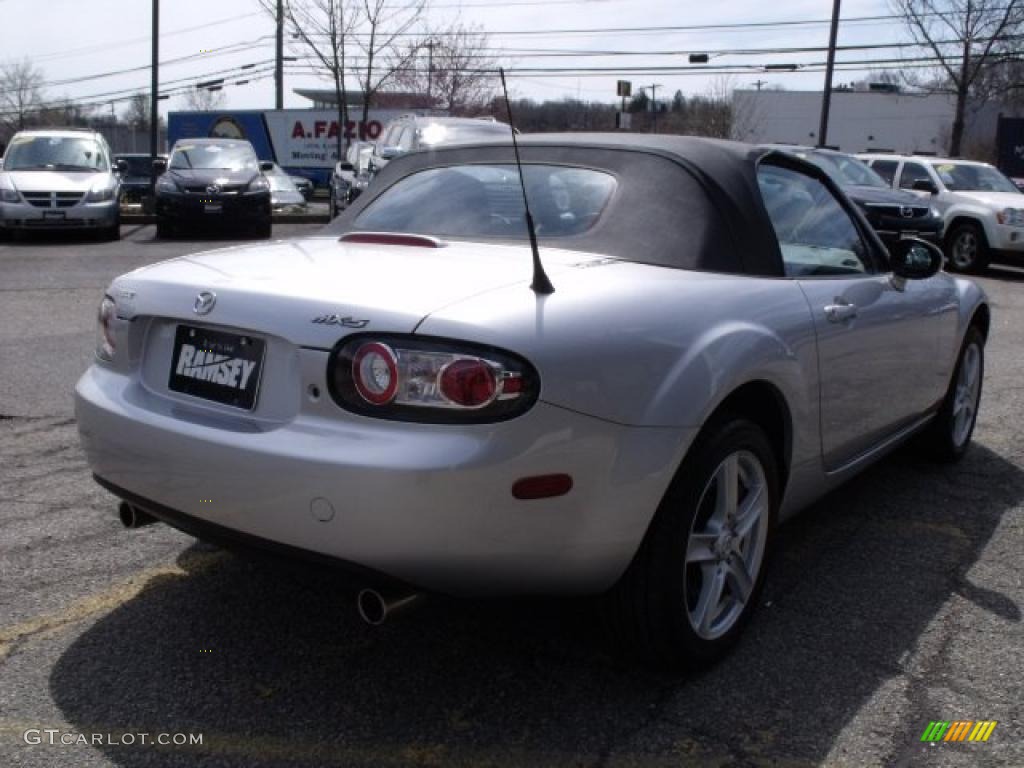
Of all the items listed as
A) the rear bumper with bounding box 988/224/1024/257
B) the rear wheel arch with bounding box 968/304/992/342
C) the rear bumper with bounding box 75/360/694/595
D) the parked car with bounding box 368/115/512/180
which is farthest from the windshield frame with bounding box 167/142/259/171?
the rear bumper with bounding box 75/360/694/595

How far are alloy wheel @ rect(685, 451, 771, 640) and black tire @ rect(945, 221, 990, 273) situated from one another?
44.7 ft

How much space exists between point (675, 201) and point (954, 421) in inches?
97.0

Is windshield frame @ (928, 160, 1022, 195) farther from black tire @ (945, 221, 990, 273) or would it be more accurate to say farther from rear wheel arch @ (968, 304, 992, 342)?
rear wheel arch @ (968, 304, 992, 342)

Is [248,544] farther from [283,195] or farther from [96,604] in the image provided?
[283,195]

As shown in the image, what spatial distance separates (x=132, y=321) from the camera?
301 centimetres

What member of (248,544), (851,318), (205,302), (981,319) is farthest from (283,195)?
(248,544)

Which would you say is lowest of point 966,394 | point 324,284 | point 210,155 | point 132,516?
point 132,516

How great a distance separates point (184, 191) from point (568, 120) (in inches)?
709

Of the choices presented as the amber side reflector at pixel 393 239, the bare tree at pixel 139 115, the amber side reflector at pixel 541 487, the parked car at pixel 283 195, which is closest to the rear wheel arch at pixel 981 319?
the amber side reflector at pixel 393 239

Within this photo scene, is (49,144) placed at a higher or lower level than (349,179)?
higher

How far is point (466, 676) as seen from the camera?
9.63 ft

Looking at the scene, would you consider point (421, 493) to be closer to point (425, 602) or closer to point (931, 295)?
point (425, 602)

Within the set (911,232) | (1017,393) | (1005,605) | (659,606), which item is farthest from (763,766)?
(911,232)

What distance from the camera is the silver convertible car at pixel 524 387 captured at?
2.43m
